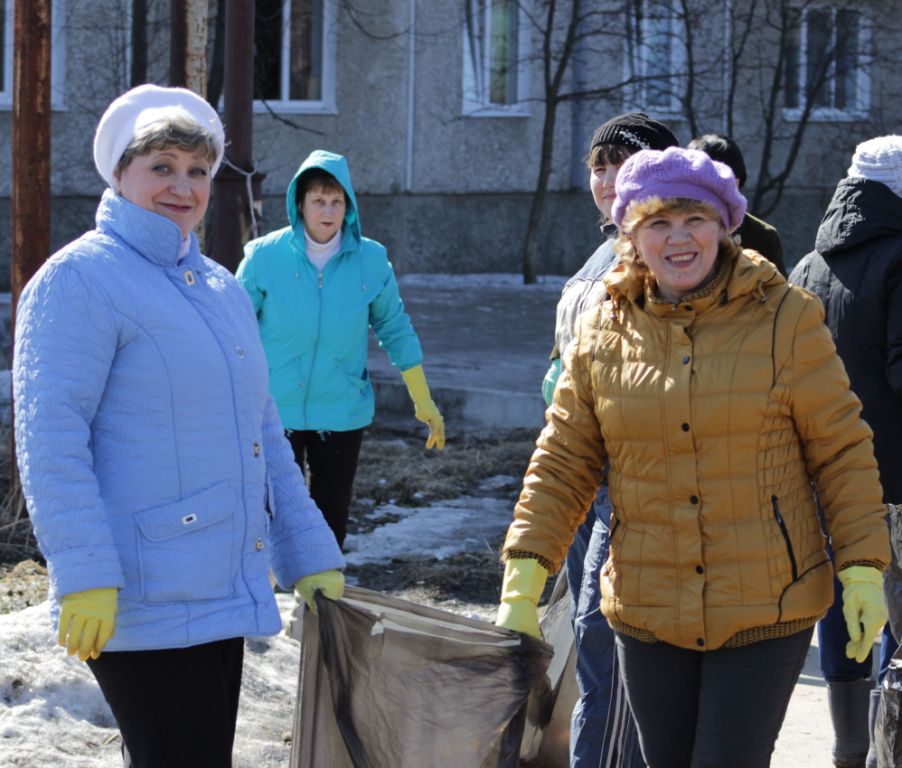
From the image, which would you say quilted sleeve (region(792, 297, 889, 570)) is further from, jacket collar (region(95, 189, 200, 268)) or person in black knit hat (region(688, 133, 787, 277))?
person in black knit hat (region(688, 133, 787, 277))

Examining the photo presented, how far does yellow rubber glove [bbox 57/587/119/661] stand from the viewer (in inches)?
105

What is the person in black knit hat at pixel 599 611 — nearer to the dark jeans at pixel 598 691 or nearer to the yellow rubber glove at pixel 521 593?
the dark jeans at pixel 598 691

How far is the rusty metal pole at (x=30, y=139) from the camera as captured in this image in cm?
674

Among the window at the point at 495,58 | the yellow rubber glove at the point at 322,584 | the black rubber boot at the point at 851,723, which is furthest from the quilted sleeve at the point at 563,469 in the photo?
the window at the point at 495,58

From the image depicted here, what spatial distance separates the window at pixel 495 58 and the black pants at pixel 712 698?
663 inches

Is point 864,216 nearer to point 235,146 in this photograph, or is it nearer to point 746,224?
point 746,224

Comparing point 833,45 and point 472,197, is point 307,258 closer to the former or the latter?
point 472,197

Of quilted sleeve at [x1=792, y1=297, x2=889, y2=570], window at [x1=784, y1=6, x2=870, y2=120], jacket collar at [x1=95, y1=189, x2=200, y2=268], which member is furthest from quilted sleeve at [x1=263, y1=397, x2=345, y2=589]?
window at [x1=784, y1=6, x2=870, y2=120]

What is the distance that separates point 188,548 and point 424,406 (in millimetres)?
2984

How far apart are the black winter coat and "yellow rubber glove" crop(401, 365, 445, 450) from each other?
186cm

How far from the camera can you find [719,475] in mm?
2896

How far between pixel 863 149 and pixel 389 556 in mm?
3445

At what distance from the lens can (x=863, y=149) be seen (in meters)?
4.23

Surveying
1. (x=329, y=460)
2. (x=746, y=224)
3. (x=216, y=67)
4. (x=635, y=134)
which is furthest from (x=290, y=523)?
(x=216, y=67)
